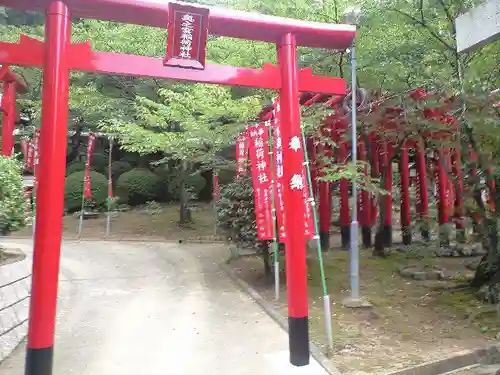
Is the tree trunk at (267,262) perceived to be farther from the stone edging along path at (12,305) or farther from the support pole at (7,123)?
the support pole at (7,123)

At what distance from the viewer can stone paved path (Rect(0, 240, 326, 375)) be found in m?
5.35

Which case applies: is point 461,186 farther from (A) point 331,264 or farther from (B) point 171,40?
(B) point 171,40

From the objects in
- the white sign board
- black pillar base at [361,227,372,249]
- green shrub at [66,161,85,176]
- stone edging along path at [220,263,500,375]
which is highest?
green shrub at [66,161,85,176]

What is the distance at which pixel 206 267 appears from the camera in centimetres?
1197

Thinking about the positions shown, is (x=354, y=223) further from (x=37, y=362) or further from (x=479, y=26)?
(x=37, y=362)

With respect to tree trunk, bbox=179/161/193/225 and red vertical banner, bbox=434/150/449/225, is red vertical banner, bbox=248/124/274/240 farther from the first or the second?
tree trunk, bbox=179/161/193/225

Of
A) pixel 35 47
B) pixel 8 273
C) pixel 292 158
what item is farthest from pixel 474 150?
pixel 8 273

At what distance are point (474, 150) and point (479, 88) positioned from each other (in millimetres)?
1129

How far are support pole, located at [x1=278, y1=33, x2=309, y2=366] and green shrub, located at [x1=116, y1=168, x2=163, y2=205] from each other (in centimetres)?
1806

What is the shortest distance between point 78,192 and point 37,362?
723 inches

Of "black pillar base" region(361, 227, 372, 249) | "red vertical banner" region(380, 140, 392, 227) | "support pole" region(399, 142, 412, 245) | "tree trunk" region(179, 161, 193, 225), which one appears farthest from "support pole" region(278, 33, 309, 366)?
"tree trunk" region(179, 161, 193, 225)

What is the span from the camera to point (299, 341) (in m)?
5.04

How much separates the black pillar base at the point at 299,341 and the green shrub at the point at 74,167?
67.2ft

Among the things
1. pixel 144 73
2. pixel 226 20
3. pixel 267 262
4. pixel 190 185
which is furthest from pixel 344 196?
pixel 190 185
